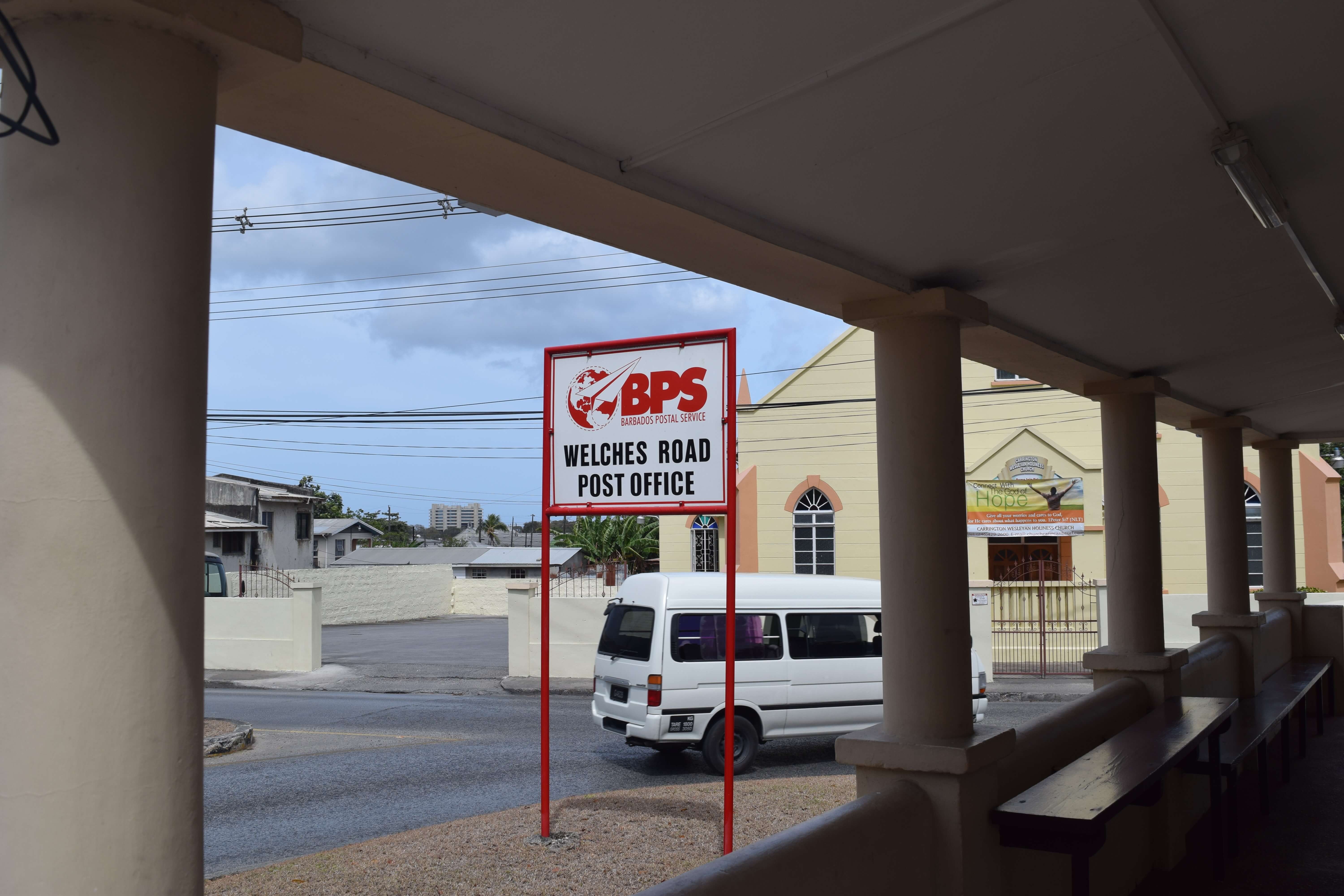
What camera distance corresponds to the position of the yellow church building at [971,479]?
22.4 meters

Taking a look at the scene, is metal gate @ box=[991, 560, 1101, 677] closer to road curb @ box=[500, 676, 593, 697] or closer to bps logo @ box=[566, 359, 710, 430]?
road curb @ box=[500, 676, 593, 697]

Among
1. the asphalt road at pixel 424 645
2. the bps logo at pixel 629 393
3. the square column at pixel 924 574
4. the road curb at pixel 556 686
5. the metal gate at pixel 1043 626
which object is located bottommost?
the asphalt road at pixel 424 645

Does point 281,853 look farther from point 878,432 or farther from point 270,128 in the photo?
point 270,128

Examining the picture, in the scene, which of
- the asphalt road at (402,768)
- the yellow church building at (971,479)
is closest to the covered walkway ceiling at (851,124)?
the asphalt road at (402,768)

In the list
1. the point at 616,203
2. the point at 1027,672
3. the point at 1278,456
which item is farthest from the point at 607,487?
the point at 1027,672

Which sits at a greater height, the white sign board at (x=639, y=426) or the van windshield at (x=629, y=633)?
the white sign board at (x=639, y=426)

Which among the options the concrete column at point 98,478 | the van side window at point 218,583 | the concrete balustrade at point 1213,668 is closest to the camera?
the concrete column at point 98,478

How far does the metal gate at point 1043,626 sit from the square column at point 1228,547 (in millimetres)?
7250

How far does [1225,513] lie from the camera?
9883mm

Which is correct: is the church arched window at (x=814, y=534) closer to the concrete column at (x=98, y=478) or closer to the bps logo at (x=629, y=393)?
the bps logo at (x=629, y=393)

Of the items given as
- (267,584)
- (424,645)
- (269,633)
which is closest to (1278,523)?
(269,633)

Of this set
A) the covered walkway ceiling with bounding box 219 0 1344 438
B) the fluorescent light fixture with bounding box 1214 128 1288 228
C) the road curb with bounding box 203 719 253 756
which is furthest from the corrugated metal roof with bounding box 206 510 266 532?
the fluorescent light fixture with bounding box 1214 128 1288 228

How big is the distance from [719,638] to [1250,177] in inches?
332

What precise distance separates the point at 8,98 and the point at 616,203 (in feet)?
5.81
